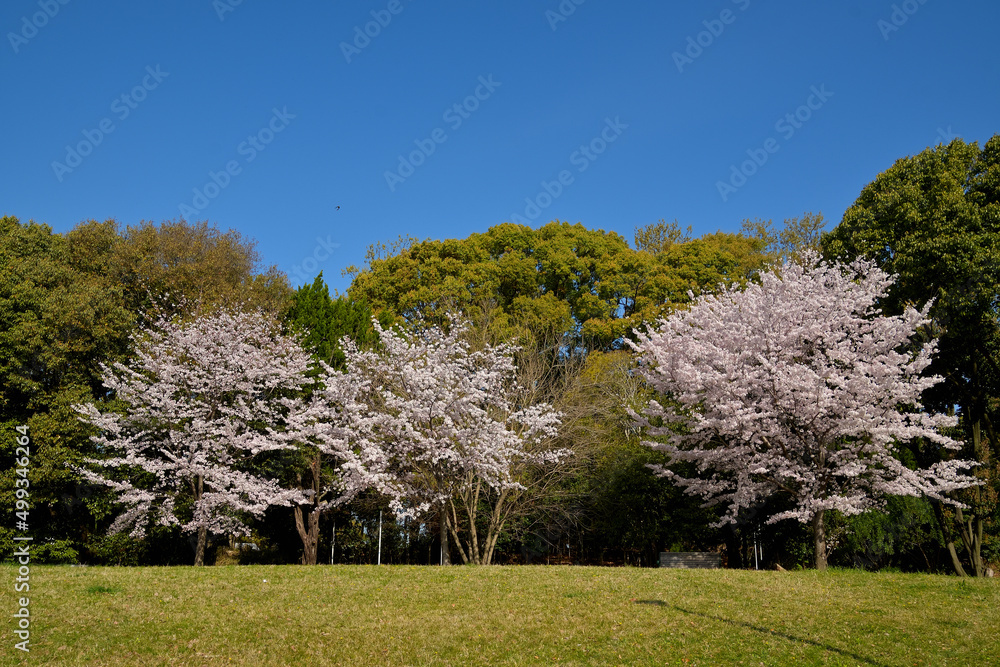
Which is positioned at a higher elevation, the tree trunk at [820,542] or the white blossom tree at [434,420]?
the white blossom tree at [434,420]

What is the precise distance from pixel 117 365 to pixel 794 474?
658 inches

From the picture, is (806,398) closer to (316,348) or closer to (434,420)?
(434,420)

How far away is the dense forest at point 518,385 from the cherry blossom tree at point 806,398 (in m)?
1.26

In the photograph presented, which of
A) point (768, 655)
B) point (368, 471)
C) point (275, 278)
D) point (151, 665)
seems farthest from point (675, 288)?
point (151, 665)

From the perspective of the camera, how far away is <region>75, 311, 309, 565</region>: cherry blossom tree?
17781 mm

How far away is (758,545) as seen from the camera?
20078 mm

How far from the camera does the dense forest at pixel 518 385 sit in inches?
715

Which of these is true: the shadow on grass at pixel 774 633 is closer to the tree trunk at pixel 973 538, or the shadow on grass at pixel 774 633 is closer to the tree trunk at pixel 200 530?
the tree trunk at pixel 200 530

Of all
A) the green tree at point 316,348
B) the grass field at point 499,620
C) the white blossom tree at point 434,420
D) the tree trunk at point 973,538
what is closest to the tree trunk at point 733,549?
the tree trunk at point 973,538

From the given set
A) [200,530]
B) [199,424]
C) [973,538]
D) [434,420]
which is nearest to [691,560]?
[434,420]

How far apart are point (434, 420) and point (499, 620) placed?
25.1 ft

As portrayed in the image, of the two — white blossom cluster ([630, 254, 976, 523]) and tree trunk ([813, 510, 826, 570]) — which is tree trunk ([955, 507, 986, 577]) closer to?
white blossom cluster ([630, 254, 976, 523])

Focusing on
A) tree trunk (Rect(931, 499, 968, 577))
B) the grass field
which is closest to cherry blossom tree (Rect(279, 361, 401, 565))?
the grass field

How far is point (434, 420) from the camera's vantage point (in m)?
16.6
